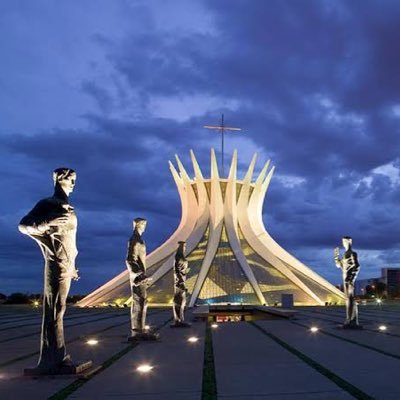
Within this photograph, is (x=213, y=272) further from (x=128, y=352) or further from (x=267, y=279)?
(x=128, y=352)

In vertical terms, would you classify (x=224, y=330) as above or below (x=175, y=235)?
below

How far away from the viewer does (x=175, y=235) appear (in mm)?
39219

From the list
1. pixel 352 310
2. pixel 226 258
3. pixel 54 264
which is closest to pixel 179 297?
pixel 352 310

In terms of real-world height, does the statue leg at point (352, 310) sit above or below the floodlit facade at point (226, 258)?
below

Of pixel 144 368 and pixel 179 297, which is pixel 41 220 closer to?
pixel 144 368

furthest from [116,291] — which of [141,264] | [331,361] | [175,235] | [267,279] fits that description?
[331,361]

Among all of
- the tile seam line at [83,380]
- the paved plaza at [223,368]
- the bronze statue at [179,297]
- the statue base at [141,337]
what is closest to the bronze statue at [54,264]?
the tile seam line at [83,380]

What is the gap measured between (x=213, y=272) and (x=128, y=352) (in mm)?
25159

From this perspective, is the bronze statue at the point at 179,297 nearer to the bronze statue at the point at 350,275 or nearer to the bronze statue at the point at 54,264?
the bronze statue at the point at 350,275

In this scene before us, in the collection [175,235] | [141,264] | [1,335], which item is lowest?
[1,335]

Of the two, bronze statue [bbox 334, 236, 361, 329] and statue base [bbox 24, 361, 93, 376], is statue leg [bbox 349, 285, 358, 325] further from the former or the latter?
statue base [bbox 24, 361, 93, 376]

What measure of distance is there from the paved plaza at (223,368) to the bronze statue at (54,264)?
1.13ft

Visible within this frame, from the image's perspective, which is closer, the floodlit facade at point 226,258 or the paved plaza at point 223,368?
the paved plaza at point 223,368

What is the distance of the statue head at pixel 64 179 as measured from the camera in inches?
309
